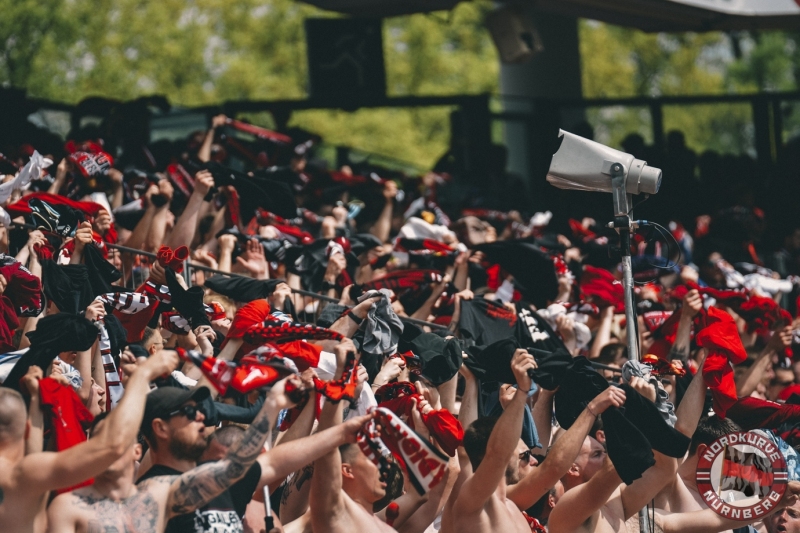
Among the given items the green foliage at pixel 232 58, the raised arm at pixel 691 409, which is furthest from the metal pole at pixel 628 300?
the green foliage at pixel 232 58

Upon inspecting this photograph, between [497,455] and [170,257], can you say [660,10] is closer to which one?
[170,257]

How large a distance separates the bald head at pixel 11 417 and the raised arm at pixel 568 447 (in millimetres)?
2543

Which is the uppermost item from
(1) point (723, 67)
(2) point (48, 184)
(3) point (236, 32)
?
(2) point (48, 184)

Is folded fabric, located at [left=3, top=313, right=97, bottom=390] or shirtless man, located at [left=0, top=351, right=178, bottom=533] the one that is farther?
folded fabric, located at [left=3, top=313, right=97, bottom=390]

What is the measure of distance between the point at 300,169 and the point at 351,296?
4271 mm

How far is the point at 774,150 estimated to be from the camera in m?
17.2

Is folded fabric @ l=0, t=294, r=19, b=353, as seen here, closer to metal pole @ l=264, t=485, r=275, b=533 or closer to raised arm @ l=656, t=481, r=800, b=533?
metal pole @ l=264, t=485, r=275, b=533

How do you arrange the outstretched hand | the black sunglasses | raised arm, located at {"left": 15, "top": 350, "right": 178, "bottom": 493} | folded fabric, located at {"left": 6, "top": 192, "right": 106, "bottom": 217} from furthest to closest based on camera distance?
folded fabric, located at {"left": 6, "top": 192, "right": 106, "bottom": 217}, the outstretched hand, the black sunglasses, raised arm, located at {"left": 15, "top": 350, "right": 178, "bottom": 493}

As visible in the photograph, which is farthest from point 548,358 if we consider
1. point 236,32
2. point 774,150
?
point 236,32

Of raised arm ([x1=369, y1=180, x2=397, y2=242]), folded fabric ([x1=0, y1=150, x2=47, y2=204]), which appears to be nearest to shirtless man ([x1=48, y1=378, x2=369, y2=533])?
folded fabric ([x1=0, y1=150, x2=47, y2=204])

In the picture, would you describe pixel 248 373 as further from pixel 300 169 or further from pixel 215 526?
pixel 300 169

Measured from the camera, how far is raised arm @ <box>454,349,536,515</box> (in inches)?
226

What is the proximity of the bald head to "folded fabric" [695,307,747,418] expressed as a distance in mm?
3988

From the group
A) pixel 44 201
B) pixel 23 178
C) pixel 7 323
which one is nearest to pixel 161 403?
pixel 7 323
